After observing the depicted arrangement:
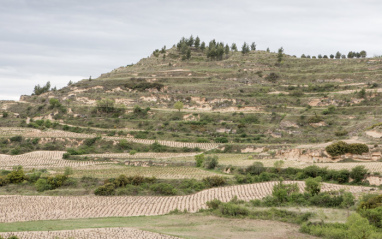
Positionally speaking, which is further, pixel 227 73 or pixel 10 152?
pixel 227 73

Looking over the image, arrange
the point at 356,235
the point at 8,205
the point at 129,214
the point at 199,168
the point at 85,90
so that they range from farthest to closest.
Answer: the point at 85,90 < the point at 199,168 < the point at 8,205 < the point at 129,214 < the point at 356,235

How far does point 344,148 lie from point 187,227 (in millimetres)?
21244

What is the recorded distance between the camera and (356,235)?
648 inches

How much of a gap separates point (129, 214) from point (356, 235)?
14017mm

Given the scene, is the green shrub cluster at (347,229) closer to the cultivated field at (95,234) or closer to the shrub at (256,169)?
the cultivated field at (95,234)

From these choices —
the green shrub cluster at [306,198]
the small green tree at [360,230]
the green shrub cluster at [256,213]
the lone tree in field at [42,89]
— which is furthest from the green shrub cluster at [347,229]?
the lone tree in field at [42,89]

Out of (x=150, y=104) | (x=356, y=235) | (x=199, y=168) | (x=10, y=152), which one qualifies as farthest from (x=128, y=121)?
(x=356, y=235)

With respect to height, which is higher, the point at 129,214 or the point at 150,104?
the point at 150,104

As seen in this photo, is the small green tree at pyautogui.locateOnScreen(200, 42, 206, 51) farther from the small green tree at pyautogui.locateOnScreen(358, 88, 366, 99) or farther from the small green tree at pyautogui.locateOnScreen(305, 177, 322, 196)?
the small green tree at pyautogui.locateOnScreen(305, 177, 322, 196)

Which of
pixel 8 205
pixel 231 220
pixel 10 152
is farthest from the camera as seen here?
pixel 10 152

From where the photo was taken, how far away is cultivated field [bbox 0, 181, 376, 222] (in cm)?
2580

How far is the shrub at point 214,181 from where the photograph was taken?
32781 mm

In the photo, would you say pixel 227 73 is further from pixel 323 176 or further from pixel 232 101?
pixel 323 176

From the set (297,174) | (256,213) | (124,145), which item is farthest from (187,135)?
(256,213)
